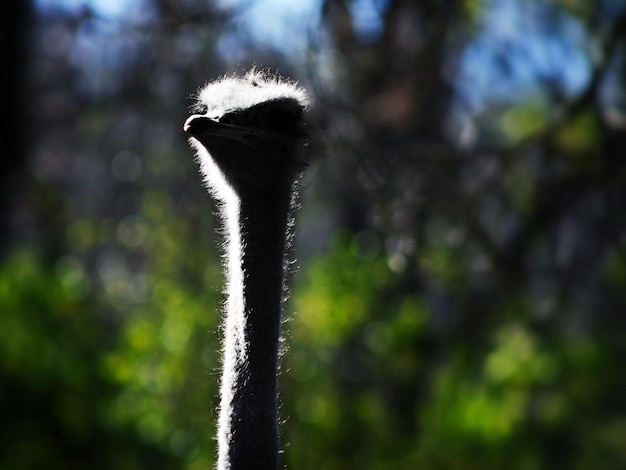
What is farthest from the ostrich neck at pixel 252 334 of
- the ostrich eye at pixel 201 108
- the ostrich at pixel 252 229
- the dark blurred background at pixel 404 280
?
the dark blurred background at pixel 404 280

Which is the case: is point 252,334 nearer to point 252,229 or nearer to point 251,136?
point 252,229

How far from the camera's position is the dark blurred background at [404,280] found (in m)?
6.12

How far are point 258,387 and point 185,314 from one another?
143 inches

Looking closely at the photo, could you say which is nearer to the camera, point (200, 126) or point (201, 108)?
point (200, 126)

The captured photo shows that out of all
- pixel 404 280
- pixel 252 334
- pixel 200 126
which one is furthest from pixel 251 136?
pixel 404 280

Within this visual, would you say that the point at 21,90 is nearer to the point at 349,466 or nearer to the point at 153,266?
the point at 153,266

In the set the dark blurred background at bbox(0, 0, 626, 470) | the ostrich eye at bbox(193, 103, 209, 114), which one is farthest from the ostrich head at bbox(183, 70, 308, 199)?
the dark blurred background at bbox(0, 0, 626, 470)

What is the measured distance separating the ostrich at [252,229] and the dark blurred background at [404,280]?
103 inches

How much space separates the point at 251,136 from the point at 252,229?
21 centimetres

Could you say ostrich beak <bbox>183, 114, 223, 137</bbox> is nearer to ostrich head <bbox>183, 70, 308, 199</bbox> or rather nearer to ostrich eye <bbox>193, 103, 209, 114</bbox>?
ostrich head <bbox>183, 70, 308, 199</bbox>

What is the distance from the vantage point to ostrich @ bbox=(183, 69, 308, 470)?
257 cm

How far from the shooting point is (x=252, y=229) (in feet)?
9.15

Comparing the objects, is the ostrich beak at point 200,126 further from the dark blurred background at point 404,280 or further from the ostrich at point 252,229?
the dark blurred background at point 404,280

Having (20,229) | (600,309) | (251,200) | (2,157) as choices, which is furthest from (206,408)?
(20,229)
